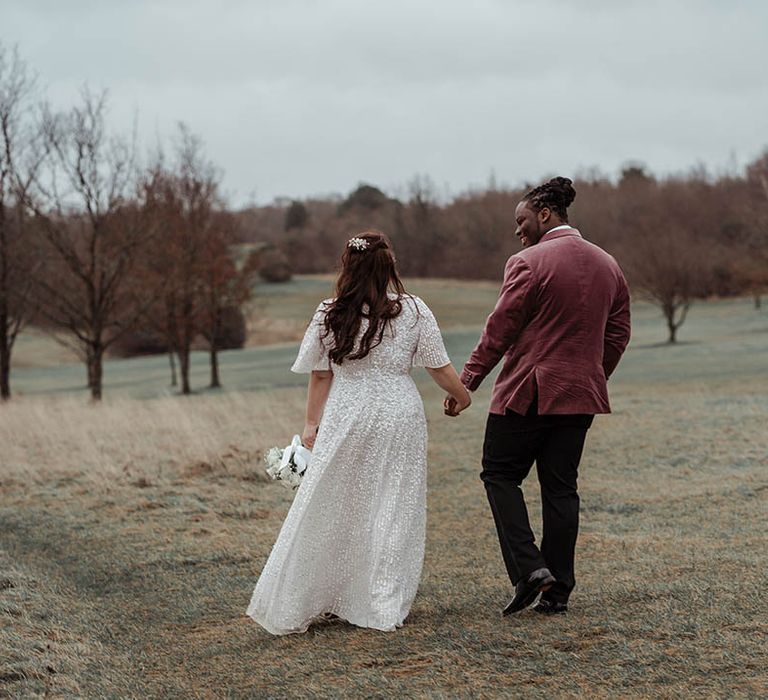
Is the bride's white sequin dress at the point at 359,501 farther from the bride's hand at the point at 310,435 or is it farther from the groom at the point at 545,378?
the groom at the point at 545,378

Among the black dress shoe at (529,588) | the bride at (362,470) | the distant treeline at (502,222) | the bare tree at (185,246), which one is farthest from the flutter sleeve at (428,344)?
the distant treeline at (502,222)

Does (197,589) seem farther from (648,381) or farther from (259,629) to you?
(648,381)

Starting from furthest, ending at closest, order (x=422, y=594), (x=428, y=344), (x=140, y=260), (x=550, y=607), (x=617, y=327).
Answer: (x=140, y=260) < (x=422, y=594) < (x=617, y=327) < (x=428, y=344) < (x=550, y=607)

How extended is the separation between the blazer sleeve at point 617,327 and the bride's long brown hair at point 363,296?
1.12 meters

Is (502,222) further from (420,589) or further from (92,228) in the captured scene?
(420,589)

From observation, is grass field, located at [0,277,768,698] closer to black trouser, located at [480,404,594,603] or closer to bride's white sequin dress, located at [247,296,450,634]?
bride's white sequin dress, located at [247,296,450,634]

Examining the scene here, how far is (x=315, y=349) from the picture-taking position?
6.23m

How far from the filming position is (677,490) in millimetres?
11000

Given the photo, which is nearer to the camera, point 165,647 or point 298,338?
point 165,647

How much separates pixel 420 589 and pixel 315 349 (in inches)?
69.5

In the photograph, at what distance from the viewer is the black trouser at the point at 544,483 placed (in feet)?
20.0

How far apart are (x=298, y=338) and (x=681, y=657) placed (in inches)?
2101

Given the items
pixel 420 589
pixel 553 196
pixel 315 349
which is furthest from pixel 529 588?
pixel 553 196

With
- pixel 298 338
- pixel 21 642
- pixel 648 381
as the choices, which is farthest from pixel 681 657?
pixel 298 338
